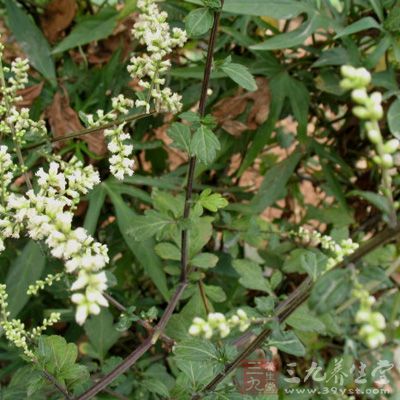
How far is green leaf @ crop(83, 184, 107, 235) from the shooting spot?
1192mm

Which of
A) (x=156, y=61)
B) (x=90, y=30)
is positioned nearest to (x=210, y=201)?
(x=156, y=61)

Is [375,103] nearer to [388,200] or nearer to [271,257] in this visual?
[388,200]

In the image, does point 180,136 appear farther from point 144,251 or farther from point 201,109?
point 144,251

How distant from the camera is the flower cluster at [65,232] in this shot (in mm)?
526

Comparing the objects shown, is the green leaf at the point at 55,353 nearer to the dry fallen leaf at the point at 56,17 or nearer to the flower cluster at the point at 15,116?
the flower cluster at the point at 15,116

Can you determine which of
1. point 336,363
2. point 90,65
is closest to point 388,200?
point 336,363

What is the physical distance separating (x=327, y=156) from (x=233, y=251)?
1.07ft

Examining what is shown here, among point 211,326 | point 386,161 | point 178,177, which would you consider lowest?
point 178,177

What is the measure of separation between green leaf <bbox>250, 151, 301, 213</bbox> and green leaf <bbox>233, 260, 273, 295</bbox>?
0.86 ft

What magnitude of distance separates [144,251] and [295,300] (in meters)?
0.58

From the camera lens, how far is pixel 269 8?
1.10 meters

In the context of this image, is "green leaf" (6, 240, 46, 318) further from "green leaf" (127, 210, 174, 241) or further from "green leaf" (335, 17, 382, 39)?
"green leaf" (335, 17, 382, 39)

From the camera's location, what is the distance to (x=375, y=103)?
1.63 ft

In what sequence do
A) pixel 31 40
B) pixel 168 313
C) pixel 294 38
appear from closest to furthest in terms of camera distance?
pixel 168 313 → pixel 294 38 → pixel 31 40
